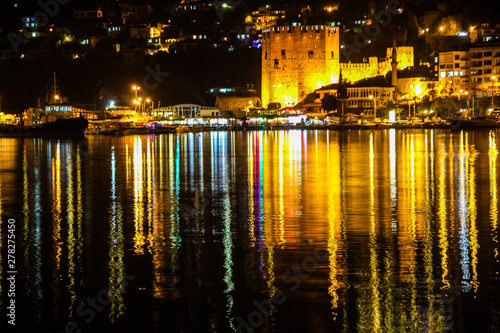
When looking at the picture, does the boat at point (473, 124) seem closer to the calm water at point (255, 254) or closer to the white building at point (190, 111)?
the white building at point (190, 111)

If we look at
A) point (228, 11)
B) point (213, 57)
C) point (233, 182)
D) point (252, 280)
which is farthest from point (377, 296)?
point (228, 11)

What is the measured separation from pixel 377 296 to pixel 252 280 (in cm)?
151

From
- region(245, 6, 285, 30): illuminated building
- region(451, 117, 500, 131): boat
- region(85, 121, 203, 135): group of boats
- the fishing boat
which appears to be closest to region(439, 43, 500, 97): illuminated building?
the fishing boat

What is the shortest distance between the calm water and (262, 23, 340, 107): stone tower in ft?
128

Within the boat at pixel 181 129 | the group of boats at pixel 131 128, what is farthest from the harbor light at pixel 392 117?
the boat at pixel 181 129

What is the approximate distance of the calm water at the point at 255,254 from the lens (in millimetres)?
7445

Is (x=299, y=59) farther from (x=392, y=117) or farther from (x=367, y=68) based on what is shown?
(x=392, y=117)

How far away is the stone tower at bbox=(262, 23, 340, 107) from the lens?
57562mm

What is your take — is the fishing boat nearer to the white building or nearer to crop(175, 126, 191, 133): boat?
crop(175, 126, 191, 133): boat

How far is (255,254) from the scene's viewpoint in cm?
984

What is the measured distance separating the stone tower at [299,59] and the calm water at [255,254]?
38984 mm

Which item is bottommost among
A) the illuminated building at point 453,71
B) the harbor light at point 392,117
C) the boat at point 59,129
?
the boat at point 59,129

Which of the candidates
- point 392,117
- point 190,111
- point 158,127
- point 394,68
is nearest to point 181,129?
point 158,127

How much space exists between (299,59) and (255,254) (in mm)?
49312
